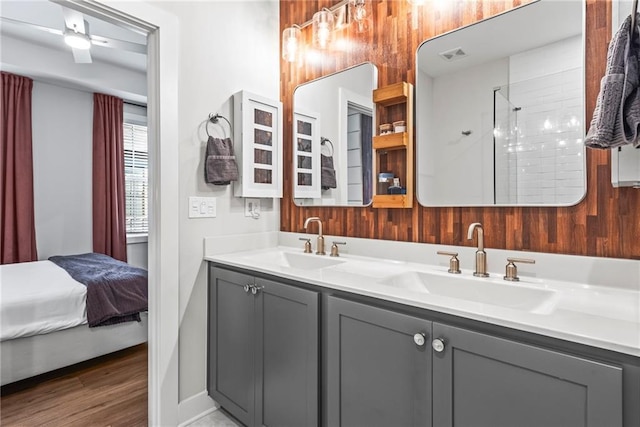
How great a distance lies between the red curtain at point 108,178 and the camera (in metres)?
4.04

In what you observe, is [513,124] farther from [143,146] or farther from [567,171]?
[143,146]

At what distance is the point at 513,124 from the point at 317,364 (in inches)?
49.8

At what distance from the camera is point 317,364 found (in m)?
1.31

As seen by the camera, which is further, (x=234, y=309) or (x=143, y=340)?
(x=143, y=340)

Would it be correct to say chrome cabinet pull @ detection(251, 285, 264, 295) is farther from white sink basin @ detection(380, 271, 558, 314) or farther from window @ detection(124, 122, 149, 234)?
window @ detection(124, 122, 149, 234)

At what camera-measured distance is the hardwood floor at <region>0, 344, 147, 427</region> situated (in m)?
1.92

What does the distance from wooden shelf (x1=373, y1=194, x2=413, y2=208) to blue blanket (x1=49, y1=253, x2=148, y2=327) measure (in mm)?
2090

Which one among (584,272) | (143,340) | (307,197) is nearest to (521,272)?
(584,272)

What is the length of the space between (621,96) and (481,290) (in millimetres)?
750

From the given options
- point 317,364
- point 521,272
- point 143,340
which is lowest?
point 143,340

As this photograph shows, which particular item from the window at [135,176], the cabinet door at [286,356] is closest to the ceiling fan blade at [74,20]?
the cabinet door at [286,356]

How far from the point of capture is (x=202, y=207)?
190 cm

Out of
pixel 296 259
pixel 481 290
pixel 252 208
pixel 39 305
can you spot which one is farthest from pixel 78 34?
pixel 481 290

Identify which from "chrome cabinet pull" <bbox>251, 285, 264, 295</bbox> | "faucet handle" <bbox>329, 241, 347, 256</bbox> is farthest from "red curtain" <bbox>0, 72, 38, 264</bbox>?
"faucet handle" <bbox>329, 241, 347, 256</bbox>
